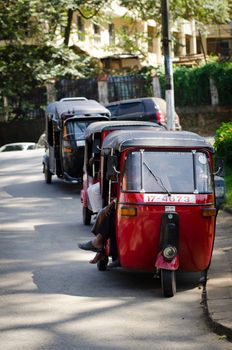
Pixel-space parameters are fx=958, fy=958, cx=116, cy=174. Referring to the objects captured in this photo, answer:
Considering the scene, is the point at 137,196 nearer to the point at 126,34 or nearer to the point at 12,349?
the point at 12,349

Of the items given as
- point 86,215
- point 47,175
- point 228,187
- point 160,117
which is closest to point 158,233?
point 86,215

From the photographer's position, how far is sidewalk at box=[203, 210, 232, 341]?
35.0 ft

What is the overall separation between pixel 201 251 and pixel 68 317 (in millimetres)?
2523

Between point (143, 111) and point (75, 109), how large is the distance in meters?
10.8

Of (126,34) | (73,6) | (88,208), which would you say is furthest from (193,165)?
(126,34)

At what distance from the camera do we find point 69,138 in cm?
2580

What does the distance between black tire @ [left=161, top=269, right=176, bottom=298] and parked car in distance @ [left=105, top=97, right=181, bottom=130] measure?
23534 millimetres

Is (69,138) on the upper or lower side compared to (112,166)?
lower

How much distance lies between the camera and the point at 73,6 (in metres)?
48.2

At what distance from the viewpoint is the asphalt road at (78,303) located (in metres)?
10.4

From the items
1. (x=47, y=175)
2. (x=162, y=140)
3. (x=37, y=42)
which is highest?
(x=37, y=42)

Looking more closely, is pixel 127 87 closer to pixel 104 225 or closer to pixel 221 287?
pixel 104 225

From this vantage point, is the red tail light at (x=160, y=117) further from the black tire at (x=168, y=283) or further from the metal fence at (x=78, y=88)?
the black tire at (x=168, y=283)

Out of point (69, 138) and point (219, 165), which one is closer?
point (219, 165)
